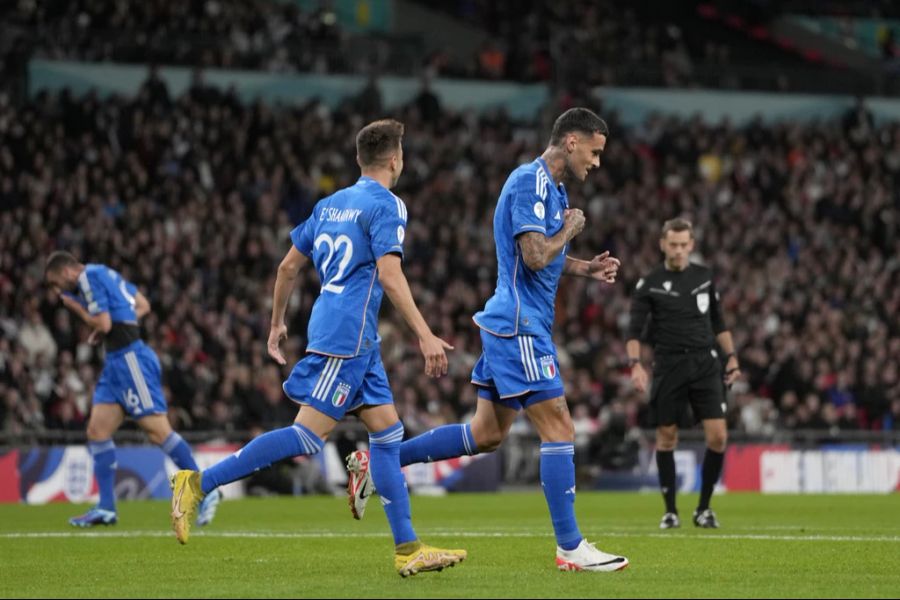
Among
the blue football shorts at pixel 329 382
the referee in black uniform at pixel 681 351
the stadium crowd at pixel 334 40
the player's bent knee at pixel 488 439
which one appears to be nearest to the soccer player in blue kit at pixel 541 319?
the player's bent knee at pixel 488 439

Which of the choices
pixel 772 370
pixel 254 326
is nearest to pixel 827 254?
pixel 772 370

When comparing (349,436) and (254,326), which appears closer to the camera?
(349,436)

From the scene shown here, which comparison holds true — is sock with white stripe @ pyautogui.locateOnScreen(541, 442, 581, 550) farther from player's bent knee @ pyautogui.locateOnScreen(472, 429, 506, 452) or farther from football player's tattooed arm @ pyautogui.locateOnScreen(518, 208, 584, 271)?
football player's tattooed arm @ pyautogui.locateOnScreen(518, 208, 584, 271)

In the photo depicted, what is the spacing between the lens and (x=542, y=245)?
9.17m

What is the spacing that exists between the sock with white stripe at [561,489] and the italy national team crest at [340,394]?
1259mm

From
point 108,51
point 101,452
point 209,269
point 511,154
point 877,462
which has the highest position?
point 108,51

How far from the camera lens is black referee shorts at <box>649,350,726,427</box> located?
46.0ft

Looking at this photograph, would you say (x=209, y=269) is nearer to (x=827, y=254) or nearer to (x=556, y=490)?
(x=827, y=254)

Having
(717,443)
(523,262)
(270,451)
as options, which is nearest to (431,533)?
(717,443)

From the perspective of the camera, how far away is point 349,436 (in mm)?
22906

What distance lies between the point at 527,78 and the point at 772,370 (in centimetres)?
988

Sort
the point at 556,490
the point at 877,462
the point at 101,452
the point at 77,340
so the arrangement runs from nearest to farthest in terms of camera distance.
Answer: the point at 556,490, the point at 101,452, the point at 77,340, the point at 877,462

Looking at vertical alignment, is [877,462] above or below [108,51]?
below

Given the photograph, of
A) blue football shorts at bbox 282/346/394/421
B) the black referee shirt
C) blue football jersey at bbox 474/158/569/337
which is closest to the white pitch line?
the black referee shirt
